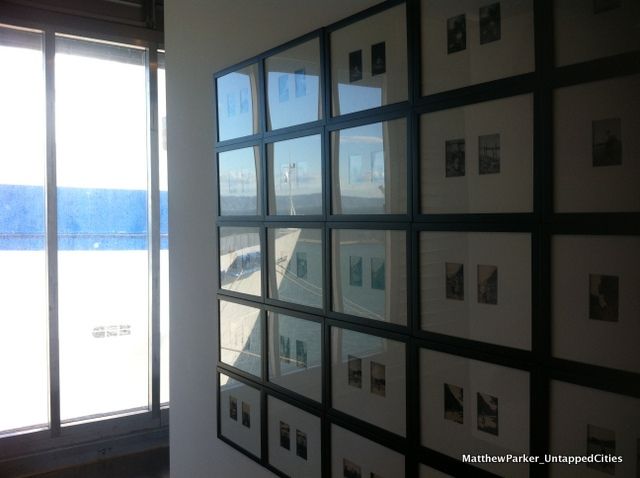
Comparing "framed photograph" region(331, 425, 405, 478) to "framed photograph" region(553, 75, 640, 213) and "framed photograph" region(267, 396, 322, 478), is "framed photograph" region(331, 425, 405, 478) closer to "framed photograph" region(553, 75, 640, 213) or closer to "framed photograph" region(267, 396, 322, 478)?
"framed photograph" region(267, 396, 322, 478)

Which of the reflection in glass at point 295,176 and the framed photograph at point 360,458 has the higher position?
the reflection in glass at point 295,176

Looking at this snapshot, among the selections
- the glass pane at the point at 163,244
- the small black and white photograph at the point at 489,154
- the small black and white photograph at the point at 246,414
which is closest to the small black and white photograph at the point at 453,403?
the small black and white photograph at the point at 489,154

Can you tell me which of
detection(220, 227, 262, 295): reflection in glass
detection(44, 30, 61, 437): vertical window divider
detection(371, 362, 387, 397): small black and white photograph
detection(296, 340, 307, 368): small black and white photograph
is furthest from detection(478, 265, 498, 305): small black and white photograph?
detection(44, 30, 61, 437): vertical window divider

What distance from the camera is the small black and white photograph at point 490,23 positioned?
113 centimetres

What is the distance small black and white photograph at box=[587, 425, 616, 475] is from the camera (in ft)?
3.18

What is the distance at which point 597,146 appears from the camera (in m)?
0.98

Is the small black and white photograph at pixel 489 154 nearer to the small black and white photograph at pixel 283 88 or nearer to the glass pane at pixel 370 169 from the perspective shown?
the glass pane at pixel 370 169

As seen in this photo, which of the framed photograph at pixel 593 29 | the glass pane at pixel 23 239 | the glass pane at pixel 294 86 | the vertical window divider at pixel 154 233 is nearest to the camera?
the framed photograph at pixel 593 29

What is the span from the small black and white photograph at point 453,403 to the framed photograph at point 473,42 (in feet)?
2.22

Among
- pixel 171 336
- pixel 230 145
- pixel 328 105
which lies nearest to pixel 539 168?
pixel 328 105

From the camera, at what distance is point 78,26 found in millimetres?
3342

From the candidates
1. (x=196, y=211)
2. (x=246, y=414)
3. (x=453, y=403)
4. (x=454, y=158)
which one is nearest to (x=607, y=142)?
(x=454, y=158)

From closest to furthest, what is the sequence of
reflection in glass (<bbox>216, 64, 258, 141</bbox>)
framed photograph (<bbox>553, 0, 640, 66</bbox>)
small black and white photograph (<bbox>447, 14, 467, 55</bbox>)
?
framed photograph (<bbox>553, 0, 640, 66</bbox>)
small black and white photograph (<bbox>447, 14, 467, 55</bbox>)
reflection in glass (<bbox>216, 64, 258, 141</bbox>)

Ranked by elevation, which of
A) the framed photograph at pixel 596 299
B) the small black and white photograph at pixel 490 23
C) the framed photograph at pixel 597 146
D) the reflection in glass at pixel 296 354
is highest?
the small black and white photograph at pixel 490 23
